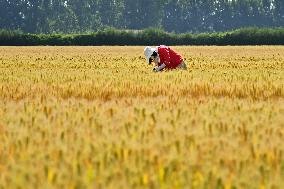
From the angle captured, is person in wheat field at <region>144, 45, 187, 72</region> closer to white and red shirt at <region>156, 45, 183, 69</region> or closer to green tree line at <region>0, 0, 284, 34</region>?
white and red shirt at <region>156, 45, 183, 69</region>

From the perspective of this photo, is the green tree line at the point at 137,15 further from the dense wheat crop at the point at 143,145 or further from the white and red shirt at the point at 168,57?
the dense wheat crop at the point at 143,145

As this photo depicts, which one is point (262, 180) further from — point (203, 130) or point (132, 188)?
point (203, 130)

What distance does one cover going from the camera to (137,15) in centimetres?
12269

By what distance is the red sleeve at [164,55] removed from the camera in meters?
15.3

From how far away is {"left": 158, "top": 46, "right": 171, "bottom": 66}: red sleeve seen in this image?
15.3 meters

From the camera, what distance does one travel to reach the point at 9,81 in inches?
498

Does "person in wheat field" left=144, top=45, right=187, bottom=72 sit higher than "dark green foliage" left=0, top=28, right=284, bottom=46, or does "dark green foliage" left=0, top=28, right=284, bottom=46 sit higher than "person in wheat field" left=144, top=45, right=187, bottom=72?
"person in wheat field" left=144, top=45, right=187, bottom=72

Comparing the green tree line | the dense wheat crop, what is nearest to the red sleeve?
the dense wheat crop

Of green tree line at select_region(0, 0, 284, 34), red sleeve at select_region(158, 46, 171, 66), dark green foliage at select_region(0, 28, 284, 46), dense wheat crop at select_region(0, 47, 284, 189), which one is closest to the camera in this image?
dense wheat crop at select_region(0, 47, 284, 189)

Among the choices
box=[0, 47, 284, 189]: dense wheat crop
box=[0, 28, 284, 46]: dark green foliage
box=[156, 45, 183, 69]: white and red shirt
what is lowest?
box=[0, 28, 284, 46]: dark green foliage

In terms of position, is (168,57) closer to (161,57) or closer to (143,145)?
(161,57)

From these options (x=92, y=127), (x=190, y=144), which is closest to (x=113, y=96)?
(x=92, y=127)

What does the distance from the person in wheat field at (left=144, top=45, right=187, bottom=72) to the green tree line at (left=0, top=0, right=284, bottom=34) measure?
98084 millimetres

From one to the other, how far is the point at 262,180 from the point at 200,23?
12970 cm
